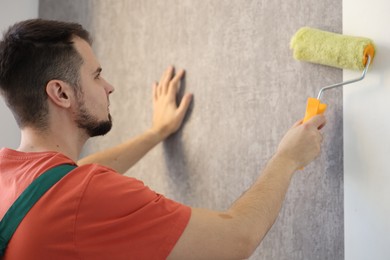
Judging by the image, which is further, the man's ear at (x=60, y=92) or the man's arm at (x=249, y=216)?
the man's ear at (x=60, y=92)

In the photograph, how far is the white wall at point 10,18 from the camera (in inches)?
70.0

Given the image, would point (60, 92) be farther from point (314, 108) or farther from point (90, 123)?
point (314, 108)

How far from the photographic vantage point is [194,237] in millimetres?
778

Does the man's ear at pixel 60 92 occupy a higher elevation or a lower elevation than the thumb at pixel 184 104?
higher

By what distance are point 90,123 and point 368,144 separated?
0.54 metres

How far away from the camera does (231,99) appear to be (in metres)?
1.15

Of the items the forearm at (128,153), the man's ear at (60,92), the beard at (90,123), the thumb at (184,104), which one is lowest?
the forearm at (128,153)

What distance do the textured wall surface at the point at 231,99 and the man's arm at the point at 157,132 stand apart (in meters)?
0.03

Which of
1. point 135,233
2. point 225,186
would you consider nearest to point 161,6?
point 225,186

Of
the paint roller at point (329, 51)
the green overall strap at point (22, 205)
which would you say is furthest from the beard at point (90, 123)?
the paint roller at point (329, 51)

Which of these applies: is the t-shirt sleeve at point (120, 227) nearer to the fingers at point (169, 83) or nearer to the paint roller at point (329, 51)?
the paint roller at point (329, 51)

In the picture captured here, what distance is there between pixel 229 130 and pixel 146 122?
12.5 inches

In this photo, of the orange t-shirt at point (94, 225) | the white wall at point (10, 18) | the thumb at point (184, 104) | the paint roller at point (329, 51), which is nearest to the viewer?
the orange t-shirt at point (94, 225)

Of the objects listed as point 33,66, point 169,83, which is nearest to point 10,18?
point 169,83
